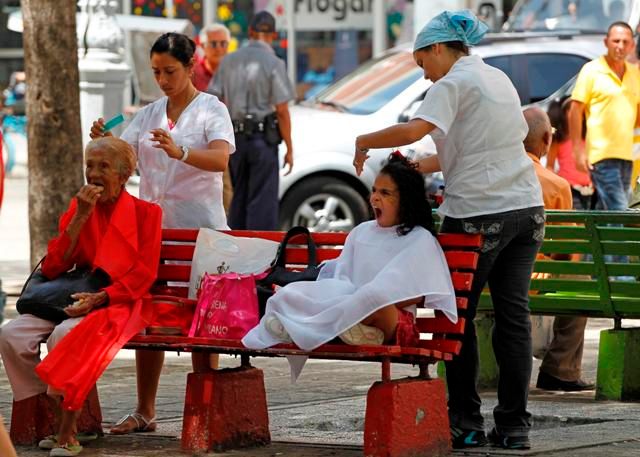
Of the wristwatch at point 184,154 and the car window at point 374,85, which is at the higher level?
the car window at point 374,85

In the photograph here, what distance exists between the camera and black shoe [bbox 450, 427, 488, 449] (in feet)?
23.3

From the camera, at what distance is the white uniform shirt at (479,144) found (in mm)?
6875

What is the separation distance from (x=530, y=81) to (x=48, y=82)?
509 cm

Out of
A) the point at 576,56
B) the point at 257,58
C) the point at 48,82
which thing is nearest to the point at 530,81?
the point at 576,56

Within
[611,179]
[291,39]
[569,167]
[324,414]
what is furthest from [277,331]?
[291,39]

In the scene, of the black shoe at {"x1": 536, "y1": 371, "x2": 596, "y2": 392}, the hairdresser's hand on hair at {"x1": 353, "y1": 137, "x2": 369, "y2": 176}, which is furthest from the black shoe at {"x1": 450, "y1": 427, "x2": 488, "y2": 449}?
the black shoe at {"x1": 536, "y1": 371, "x2": 596, "y2": 392}

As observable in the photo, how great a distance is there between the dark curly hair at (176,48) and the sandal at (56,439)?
1556mm

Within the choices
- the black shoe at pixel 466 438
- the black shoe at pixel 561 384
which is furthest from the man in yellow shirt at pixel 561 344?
the black shoe at pixel 466 438

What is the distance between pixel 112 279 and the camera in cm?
712

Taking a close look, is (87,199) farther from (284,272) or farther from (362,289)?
(362,289)

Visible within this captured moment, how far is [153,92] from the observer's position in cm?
2445

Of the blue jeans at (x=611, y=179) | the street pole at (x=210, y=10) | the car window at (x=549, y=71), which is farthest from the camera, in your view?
the street pole at (x=210, y=10)

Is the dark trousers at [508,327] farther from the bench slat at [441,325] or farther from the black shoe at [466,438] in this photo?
the bench slat at [441,325]

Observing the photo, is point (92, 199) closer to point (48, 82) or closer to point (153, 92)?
point (48, 82)
